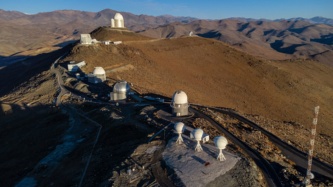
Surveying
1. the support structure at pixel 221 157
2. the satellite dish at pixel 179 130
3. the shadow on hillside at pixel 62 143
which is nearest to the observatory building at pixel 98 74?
the shadow on hillside at pixel 62 143

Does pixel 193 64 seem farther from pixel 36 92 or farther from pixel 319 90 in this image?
pixel 36 92

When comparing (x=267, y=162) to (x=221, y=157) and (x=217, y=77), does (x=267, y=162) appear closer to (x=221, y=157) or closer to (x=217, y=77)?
(x=221, y=157)

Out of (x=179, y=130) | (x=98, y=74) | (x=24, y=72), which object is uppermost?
(x=179, y=130)

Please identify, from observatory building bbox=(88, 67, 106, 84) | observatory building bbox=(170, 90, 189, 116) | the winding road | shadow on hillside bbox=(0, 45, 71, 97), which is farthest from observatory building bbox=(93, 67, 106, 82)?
the winding road

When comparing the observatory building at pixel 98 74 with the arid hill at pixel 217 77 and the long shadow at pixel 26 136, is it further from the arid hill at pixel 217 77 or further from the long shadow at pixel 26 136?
the long shadow at pixel 26 136

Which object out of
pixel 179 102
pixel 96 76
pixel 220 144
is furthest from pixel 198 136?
pixel 96 76

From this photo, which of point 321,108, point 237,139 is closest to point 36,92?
point 237,139

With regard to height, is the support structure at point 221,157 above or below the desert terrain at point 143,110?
above

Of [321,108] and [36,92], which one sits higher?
[36,92]

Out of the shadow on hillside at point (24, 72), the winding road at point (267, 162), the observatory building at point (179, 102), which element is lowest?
the shadow on hillside at point (24, 72)
